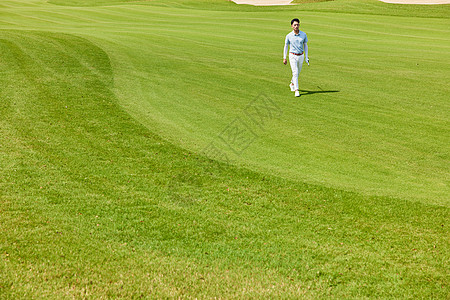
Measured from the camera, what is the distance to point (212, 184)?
6.52m

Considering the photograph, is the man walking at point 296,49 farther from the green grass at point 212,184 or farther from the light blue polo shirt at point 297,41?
the green grass at point 212,184

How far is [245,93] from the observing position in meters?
12.7

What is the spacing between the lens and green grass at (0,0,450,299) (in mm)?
4324

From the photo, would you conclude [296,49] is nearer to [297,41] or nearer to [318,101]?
[297,41]

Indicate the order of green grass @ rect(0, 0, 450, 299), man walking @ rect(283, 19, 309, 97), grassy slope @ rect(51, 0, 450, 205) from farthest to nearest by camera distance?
man walking @ rect(283, 19, 309, 97) < grassy slope @ rect(51, 0, 450, 205) < green grass @ rect(0, 0, 450, 299)

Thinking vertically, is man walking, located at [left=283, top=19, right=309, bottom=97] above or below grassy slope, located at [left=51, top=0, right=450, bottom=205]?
above

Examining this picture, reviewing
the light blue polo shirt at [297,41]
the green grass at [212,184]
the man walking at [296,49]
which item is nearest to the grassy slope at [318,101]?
the green grass at [212,184]

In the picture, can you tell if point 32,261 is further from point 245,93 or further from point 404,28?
point 404,28

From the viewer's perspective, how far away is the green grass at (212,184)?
4.32m

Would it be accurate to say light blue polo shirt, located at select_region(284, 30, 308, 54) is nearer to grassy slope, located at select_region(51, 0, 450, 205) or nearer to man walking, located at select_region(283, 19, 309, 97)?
man walking, located at select_region(283, 19, 309, 97)

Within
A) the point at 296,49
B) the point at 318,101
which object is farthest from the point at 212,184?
the point at 296,49

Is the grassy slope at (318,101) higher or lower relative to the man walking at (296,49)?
lower

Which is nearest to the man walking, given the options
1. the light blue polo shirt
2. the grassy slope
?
the light blue polo shirt

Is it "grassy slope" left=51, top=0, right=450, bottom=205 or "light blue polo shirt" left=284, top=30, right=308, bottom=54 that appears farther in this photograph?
"light blue polo shirt" left=284, top=30, right=308, bottom=54
